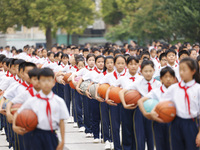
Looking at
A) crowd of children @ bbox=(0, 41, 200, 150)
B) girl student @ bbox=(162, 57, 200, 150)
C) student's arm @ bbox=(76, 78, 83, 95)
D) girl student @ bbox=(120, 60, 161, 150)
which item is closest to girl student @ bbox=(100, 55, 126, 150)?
crowd of children @ bbox=(0, 41, 200, 150)

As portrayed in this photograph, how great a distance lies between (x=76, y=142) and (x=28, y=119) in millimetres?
3774

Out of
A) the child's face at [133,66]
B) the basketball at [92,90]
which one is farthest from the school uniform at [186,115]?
the basketball at [92,90]

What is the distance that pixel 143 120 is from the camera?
256 inches

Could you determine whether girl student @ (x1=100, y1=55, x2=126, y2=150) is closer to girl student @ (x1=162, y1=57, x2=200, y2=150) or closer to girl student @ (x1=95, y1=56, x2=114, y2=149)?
girl student @ (x1=95, y1=56, x2=114, y2=149)

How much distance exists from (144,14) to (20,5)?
32.7 feet

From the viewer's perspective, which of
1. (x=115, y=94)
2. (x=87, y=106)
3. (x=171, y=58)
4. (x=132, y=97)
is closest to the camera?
(x=132, y=97)

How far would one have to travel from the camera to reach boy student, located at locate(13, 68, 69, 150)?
5.09m

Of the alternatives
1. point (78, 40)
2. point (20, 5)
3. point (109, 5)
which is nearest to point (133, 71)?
point (20, 5)

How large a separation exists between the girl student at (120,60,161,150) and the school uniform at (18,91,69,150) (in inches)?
53.2

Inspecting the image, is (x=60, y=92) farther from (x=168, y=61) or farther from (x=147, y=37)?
(x=147, y=37)

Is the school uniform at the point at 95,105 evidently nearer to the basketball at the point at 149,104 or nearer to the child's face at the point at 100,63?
the child's face at the point at 100,63

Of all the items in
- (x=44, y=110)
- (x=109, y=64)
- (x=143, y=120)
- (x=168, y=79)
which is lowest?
(x=143, y=120)

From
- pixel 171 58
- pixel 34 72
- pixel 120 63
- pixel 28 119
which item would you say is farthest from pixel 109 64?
pixel 28 119

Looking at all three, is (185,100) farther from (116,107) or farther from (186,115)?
(116,107)
